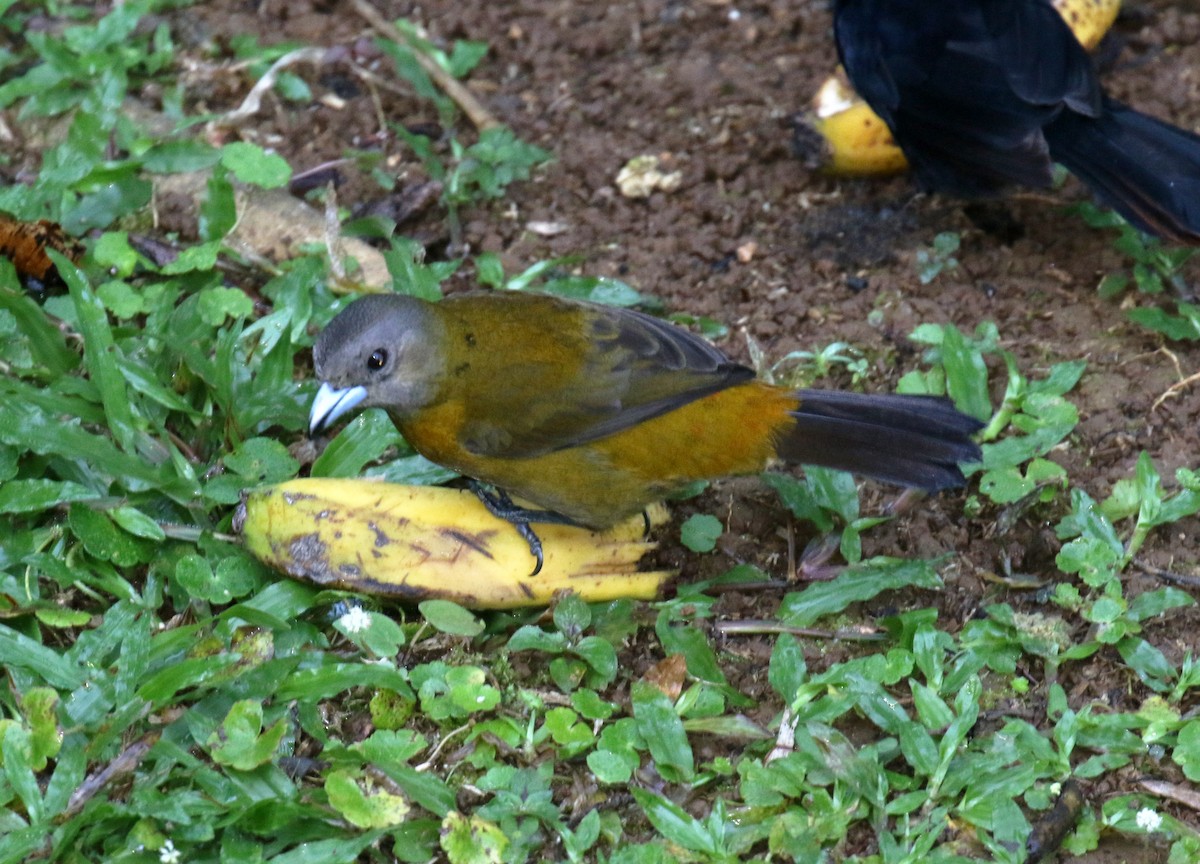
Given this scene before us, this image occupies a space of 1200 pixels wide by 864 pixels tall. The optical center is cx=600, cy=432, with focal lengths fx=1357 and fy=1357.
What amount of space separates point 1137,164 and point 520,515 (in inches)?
96.9

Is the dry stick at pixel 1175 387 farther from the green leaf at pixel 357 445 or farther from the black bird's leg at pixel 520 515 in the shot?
the green leaf at pixel 357 445

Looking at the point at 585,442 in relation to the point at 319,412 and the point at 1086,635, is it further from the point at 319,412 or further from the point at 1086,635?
the point at 1086,635

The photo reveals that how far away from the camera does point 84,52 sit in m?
5.35

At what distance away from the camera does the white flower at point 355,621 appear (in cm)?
337

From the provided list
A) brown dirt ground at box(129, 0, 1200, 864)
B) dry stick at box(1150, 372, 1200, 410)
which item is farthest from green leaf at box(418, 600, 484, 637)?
dry stick at box(1150, 372, 1200, 410)

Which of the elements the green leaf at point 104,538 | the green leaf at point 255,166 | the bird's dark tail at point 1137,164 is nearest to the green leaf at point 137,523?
the green leaf at point 104,538

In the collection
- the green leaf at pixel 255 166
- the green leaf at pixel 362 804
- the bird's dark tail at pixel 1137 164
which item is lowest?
the green leaf at pixel 362 804

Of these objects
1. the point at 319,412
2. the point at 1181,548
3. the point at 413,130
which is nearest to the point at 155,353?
the point at 319,412

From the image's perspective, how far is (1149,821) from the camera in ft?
9.68

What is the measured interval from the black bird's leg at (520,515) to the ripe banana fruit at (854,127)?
2075 millimetres

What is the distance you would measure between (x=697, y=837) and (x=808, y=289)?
2319 millimetres

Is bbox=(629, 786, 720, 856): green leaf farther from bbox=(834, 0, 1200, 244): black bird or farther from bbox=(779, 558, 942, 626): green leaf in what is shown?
bbox=(834, 0, 1200, 244): black bird

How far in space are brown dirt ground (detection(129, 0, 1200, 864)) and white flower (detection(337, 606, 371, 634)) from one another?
2.23 feet

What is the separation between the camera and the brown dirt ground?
3854 millimetres
